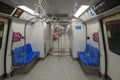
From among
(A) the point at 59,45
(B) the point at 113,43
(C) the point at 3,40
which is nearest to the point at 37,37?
(C) the point at 3,40

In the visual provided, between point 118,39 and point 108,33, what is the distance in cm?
51

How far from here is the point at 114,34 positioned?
2.53m

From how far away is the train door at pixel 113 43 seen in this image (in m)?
2.43

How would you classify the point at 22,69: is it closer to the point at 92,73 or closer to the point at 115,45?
the point at 92,73

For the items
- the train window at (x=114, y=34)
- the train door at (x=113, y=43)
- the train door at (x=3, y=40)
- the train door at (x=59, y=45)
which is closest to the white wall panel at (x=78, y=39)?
the train door at (x=59, y=45)

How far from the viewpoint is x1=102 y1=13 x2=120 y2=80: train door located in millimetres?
2430

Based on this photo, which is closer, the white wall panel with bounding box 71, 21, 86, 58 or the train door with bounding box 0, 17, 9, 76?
the train door with bounding box 0, 17, 9, 76

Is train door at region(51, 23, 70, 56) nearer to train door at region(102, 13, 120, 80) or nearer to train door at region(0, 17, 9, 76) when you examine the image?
train door at region(0, 17, 9, 76)

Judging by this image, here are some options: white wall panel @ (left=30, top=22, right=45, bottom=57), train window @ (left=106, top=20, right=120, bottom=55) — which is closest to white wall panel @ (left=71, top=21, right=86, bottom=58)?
white wall panel @ (left=30, top=22, right=45, bottom=57)

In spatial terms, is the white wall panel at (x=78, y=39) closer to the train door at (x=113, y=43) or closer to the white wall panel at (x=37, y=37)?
the white wall panel at (x=37, y=37)

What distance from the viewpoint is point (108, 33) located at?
285 cm

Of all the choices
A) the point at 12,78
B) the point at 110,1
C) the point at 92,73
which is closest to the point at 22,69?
the point at 12,78

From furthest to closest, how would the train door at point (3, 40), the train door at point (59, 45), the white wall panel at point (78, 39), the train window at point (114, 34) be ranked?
1. the train door at point (59, 45)
2. the white wall panel at point (78, 39)
3. the train door at point (3, 40)
4. the train window at point (114, 34)

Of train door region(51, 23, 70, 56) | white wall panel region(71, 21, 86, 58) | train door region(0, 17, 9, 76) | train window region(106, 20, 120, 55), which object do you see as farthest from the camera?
train door region(51, 23, 70, 56)
